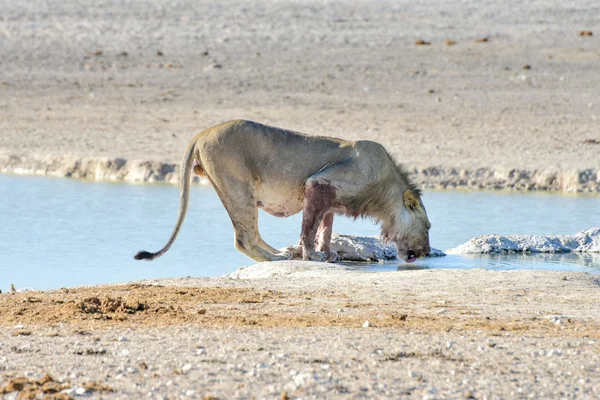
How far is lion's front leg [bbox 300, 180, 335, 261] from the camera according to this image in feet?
33.2

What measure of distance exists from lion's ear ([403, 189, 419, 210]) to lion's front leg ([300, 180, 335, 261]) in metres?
0.70

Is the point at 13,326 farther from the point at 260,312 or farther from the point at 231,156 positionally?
the point at 231,156

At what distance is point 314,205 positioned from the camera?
10117 millimetres

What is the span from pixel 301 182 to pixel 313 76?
13395mm

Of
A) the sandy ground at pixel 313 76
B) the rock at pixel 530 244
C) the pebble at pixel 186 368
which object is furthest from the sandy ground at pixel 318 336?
Result: the sandy ground at pixel 313 76

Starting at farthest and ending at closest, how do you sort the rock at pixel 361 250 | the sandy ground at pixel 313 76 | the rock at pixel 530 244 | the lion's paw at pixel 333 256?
1. the sandy ground at pixel 313 76
2. the rock at pixel 530 244
3. the rock at pixel 361 250
4. the lion's paw at pixel 333 256

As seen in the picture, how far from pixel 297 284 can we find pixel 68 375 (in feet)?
11.0

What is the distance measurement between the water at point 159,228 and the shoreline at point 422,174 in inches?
19.0

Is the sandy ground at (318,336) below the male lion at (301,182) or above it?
below

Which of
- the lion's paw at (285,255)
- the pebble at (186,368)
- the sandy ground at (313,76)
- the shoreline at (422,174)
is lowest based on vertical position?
the pebble at (186,368)

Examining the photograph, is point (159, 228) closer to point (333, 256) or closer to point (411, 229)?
point (333, 256)

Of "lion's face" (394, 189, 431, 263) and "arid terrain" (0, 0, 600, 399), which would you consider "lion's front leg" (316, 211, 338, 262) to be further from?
"arid terrain" (0, 0, 600, 399)

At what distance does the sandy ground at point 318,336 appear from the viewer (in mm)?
5398

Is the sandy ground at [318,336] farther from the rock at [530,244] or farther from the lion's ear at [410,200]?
the rock at [530,244]
